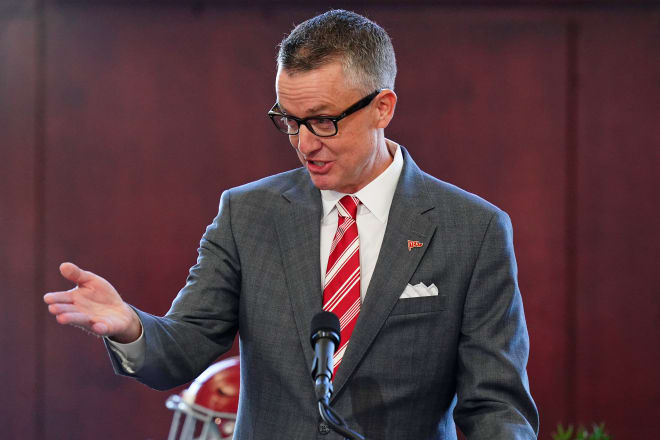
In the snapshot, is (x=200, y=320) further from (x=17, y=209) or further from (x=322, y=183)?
(x=17, y=209)

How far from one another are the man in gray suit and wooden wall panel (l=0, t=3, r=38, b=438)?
2427 millimetres

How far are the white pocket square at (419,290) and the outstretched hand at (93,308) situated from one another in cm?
59

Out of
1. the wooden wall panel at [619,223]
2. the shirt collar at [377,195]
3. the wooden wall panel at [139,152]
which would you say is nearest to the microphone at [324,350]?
the shirt collar at [377,195]

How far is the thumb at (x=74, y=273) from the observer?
4.87ft

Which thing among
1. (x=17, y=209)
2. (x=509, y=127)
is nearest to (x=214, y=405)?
(x=17, y=209)

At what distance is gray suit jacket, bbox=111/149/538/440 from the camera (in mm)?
1798

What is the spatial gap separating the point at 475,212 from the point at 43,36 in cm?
288

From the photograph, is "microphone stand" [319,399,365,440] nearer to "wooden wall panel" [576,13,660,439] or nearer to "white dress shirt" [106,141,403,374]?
"white dress shirt" [106,141,403,374]

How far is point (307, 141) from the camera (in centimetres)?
180

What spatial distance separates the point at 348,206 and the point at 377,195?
0.07m

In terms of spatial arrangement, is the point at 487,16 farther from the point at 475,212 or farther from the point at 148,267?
the point at 475,212

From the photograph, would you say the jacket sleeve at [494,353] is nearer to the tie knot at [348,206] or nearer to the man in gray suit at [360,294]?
the man in gray suit at [360,294]

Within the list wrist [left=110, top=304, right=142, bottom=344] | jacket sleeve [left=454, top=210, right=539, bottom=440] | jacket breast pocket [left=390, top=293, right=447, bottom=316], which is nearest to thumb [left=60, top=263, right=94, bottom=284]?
wrist [left=110, top=304, right=142, bottom=344]

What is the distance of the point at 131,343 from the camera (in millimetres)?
1663
